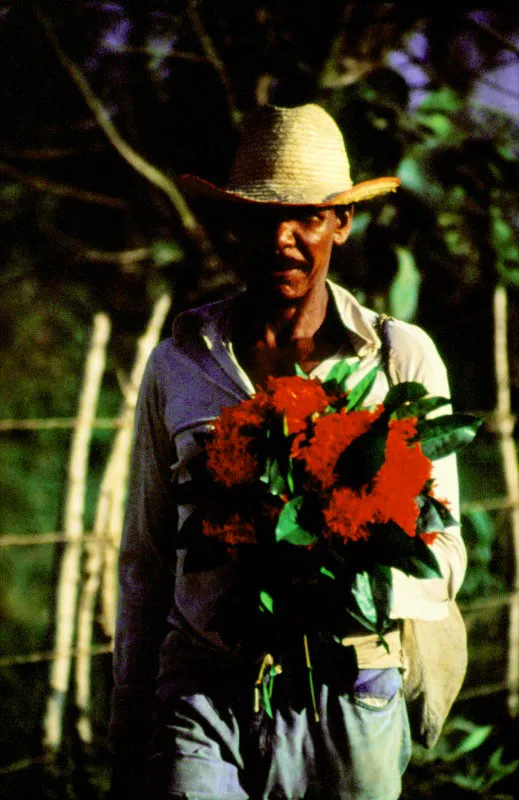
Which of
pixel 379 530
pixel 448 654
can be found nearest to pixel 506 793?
pixel 448 654

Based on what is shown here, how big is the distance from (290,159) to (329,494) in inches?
35.2

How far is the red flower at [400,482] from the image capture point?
6.45 feet

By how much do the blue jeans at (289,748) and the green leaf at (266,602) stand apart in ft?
1.13

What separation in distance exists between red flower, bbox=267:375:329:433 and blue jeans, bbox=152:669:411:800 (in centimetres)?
66

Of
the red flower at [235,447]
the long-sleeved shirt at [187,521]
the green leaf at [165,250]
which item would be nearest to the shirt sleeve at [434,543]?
the long-sleeved shirt at [187,521]

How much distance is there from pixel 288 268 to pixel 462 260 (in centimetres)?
225

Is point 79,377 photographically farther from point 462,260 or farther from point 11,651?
point 11,651

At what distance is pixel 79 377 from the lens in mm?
4328

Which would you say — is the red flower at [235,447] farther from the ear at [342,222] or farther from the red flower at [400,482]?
the ear at [342,222]

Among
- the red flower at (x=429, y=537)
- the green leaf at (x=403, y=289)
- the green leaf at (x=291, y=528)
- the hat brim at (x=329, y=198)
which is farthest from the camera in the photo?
the green leaf at (x=403, y=289)

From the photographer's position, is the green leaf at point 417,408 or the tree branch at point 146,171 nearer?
the green leaf at point 417,408

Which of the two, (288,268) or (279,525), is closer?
(279,525)

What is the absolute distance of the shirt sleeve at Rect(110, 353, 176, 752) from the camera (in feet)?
8.42

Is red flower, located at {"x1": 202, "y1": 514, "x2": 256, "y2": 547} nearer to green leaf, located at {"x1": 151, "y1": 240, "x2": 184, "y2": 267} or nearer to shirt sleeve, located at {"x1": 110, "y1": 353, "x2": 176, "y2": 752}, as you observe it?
shirt sleeve, located at {"x1": 110, "y1": 353, "x2": 176, "y2": 752}
